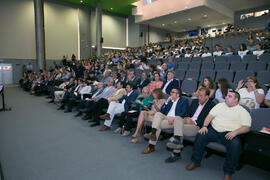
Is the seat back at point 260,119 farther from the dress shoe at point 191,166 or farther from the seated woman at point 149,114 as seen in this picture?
the seated woman at point 149,114

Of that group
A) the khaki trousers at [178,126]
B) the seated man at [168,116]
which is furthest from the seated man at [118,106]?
the khaki trousers at [178,126]

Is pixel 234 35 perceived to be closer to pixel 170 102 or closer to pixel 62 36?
pixel 170 102

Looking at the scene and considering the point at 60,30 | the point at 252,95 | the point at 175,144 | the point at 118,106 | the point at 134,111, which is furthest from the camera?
the point at 60,30

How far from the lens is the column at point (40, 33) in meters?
10.8

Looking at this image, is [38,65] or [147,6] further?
[147,6]

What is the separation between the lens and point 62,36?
13.0m

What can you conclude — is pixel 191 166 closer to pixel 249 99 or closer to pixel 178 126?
pixel 178 126

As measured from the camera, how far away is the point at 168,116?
2.79 m

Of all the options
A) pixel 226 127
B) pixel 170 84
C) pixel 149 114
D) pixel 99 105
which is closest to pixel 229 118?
pixel 226 127

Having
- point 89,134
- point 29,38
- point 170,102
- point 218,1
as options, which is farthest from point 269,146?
point 29,38

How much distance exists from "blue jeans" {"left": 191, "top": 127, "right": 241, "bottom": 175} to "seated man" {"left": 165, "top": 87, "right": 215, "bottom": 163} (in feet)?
0.71

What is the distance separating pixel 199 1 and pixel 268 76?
784 cm

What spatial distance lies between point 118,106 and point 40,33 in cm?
986

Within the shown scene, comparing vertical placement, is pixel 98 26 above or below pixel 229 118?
above
